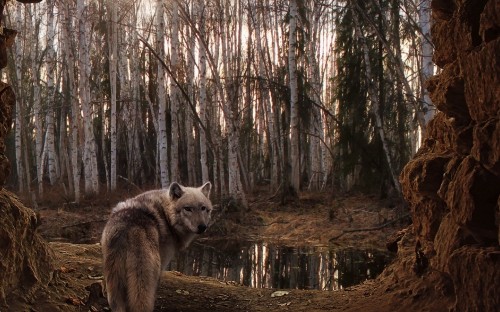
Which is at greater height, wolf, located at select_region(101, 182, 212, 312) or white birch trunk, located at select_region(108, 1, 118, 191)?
white birch trunk, located at select_region(108, 1, 118, 191)

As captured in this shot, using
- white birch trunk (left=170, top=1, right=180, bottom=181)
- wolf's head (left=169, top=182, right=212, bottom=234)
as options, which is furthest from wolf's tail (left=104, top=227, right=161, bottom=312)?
white birch trunk (left=170, top=1, right=180, bottom=181)

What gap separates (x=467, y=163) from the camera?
4.72m

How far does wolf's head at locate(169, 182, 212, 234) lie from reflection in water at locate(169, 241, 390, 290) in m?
2.80

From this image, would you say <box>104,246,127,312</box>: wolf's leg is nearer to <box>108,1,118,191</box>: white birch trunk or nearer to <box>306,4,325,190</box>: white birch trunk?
<box>108,1,118,191</box>: white birch trunk

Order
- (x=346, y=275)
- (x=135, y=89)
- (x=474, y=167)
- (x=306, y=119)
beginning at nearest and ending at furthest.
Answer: (x=474, y=167)
(x=346, y=275)
(x=306, y=119)
(x=135, y=89)

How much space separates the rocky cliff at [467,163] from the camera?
13.9 ft

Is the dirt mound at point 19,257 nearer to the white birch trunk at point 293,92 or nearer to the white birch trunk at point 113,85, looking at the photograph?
the white birch trunk at point 293,92

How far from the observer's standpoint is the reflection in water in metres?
9.74

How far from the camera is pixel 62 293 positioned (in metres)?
6.24

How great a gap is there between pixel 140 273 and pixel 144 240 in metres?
0.43

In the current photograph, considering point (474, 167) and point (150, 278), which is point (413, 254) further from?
point (150, 278)

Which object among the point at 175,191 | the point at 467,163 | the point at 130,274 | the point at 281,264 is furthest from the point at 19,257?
the point at 281,264

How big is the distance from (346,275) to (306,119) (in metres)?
11.6

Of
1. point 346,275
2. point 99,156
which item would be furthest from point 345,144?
point 99,156
